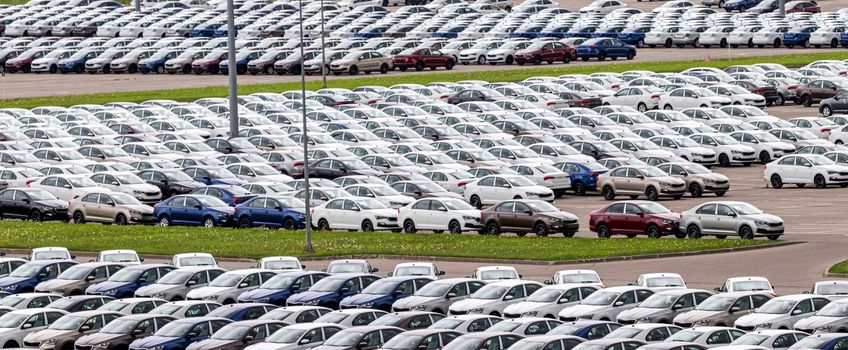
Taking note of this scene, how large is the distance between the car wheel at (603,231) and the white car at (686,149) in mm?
15538

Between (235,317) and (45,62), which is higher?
(235,317)

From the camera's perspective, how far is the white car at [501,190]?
5600cm

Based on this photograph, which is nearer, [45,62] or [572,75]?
[572,75]

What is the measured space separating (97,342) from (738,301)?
1152cm

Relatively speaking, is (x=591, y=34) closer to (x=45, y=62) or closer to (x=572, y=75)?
(x=572, y=75)

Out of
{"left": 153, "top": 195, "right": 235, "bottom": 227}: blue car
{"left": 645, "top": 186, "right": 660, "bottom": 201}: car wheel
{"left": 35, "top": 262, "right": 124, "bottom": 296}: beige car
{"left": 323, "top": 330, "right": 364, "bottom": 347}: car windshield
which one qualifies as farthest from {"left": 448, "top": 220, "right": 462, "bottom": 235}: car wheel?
{"left": 323, "top": 330, "right": 364, "bottom": 347}: car windshield

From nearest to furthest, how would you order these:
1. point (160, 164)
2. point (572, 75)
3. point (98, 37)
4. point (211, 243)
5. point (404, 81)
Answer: point (211, 243)
point (160, 164)
point (572, 75)
point (404, 81)
point (98, 37)

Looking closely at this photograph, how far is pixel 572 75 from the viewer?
282 ft

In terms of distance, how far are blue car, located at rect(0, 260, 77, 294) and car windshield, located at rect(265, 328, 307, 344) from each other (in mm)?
11399

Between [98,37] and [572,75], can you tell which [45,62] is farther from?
[572,75]

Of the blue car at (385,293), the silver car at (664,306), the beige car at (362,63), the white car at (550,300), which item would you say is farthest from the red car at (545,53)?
the silver car at (664,306)

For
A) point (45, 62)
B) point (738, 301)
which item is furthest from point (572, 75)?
point (738, 301)

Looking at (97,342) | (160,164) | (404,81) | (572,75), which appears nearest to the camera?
(97,342)

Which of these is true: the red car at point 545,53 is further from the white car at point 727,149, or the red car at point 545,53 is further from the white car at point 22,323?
the white car at point 22,323
